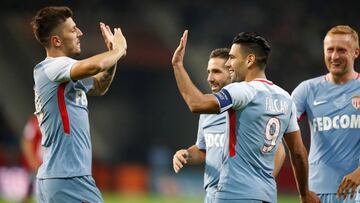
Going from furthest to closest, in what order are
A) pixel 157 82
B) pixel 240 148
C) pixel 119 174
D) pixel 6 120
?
pixel 157 82 < pixel 6 120 < pixel 119 174 < pixel 240 148

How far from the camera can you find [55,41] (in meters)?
5.91

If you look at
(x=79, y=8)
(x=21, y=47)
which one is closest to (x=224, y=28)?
(x=79, y=8)

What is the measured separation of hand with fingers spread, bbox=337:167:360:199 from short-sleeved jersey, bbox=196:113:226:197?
1004mm

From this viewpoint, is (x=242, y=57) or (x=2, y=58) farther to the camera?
(x=2, y=58)

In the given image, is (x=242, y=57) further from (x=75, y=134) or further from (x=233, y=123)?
(x=75, y=134)

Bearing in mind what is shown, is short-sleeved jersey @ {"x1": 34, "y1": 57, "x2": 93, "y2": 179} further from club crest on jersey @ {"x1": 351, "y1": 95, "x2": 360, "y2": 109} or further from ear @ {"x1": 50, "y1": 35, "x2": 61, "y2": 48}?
club crest on jersey @ {"x1": 351, "y1": 95, "x2": 360, "y2": 109}

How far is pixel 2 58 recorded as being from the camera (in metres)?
22.6

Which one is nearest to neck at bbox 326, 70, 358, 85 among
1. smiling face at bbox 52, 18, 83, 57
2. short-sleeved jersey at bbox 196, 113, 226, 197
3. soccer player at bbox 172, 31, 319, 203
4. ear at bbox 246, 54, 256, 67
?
short-sleeved jersey at bbox 196, 113, 226, 197

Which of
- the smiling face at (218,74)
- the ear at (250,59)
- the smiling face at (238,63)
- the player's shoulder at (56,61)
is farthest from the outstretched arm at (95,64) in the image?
the smiling face at (218,74)

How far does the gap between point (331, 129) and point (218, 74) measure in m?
1.10

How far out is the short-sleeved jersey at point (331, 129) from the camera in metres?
6.61

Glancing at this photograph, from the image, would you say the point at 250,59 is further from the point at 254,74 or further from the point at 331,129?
the point at 331,129

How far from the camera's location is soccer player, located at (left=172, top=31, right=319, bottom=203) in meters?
5.26

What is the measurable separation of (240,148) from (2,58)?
1813 centimetres
